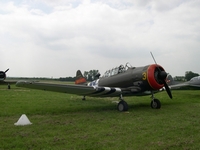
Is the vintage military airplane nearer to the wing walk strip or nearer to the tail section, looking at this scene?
the wing walk strip

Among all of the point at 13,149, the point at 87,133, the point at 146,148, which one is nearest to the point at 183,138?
the point at 146,148

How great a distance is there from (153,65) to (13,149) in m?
6.51

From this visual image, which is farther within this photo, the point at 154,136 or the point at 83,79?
the point at 83,79

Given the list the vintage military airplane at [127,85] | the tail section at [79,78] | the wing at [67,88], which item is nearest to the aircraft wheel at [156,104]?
the vintage military airplane at [127,85]

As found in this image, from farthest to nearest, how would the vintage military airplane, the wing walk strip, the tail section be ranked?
the tail section → the wing walk strip → the vintage military airplane

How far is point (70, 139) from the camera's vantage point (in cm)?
418

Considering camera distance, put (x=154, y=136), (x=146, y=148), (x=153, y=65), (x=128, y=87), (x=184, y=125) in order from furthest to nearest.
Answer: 1. (x=128, y=87)
2. (x=153, y=65)
3. (x=184, y=125)
4. (x=154, y=136)
5. (x=146, y=148)

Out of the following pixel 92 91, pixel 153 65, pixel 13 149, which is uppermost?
pixel 153 65

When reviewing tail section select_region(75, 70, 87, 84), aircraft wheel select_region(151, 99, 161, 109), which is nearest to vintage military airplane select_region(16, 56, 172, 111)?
aircraft wheel select_region(151, 99, 161, 109)

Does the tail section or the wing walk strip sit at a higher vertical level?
the tail section

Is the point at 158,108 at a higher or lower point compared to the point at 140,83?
lower

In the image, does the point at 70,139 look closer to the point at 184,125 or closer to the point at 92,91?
the point at 184,125

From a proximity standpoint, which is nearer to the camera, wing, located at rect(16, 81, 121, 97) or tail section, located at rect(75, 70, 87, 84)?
wing, located at rect(16, 81, 121, 97)

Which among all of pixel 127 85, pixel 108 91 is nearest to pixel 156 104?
pixel 127 85
